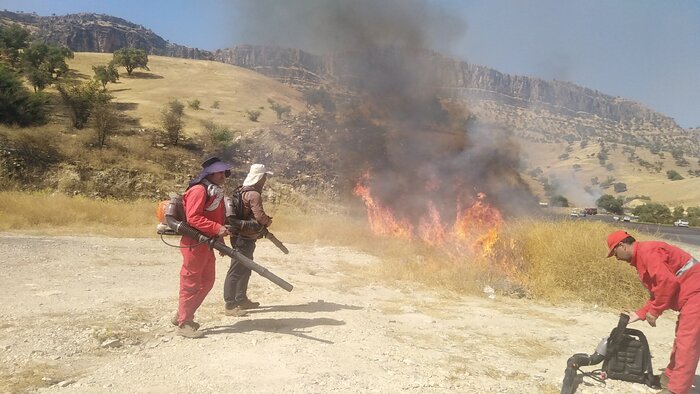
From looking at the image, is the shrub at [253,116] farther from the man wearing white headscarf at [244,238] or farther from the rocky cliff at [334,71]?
the man wearing white headscarf at [244,238]

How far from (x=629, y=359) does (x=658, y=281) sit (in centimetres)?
91

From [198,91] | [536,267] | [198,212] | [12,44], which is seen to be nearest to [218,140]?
[536,267]

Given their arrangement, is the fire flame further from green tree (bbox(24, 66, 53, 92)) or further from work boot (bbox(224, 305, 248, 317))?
green tree (bbox(24, 66, 53, 92))

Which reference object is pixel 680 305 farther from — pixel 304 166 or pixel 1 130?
pixel 1 130

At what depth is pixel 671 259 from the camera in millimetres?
4031

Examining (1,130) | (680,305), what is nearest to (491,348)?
(680,305)

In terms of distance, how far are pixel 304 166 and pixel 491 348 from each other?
63.0 ft

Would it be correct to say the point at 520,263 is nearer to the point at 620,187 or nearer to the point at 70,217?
the point at 70,217

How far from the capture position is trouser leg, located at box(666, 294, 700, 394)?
3854 millimetres

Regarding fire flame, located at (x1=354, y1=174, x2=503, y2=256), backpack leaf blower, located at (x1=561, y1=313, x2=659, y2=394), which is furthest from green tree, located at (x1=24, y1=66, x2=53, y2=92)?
backpack leaf blower, located at (x1=561, y1=313, x2=659, y2=394)

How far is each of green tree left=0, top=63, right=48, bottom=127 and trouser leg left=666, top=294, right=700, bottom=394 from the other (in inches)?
971

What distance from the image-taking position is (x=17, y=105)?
21625mm

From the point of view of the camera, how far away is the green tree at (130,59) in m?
50.4

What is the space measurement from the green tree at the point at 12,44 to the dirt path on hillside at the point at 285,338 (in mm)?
42782
